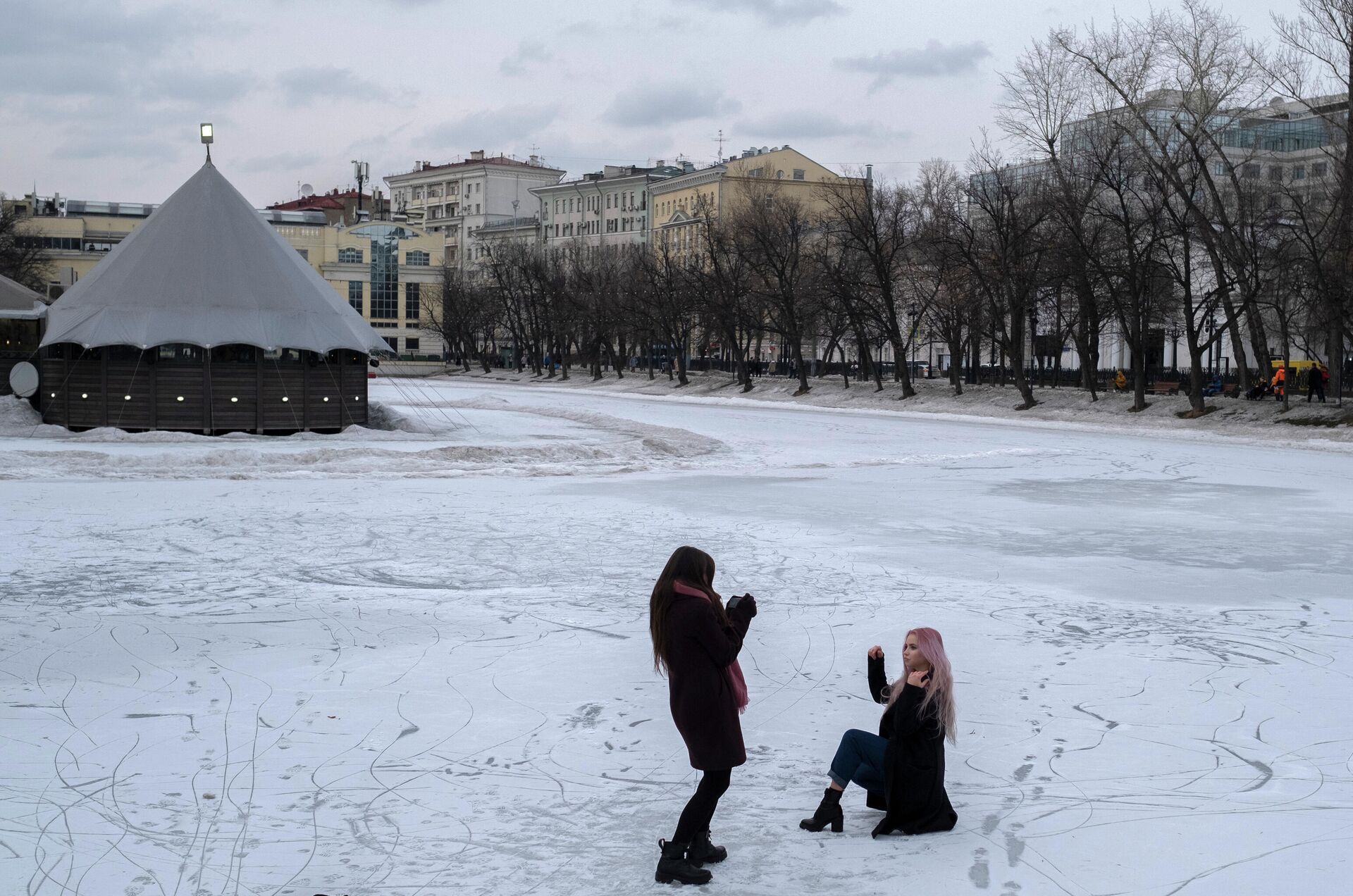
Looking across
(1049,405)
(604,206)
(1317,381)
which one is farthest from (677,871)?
(604,206)

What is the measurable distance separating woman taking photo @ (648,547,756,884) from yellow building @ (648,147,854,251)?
111m

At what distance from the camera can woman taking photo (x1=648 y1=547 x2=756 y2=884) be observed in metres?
5.19

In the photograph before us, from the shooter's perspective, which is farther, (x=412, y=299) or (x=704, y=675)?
(x=412, y=299)

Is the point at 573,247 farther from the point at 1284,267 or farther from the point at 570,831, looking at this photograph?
the point at 570,831

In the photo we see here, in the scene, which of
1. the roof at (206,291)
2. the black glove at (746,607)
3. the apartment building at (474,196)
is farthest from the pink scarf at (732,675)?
the apartment building at (474,196)

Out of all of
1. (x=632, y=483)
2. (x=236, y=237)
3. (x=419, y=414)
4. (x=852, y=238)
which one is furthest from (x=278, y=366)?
(x=852, y=238)

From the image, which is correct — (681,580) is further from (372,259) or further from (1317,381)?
(372,259)

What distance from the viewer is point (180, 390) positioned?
1226 inches

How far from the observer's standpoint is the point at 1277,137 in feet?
266

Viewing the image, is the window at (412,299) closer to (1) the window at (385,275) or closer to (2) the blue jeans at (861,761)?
(1) the window at (385,275)

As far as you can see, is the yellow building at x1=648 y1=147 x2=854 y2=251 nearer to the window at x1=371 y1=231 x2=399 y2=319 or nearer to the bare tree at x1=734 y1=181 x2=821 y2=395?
the window at x1=371 y1=231 x2=399 y2=319

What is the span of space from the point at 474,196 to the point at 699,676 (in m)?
163

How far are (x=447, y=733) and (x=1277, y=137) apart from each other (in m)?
85.1

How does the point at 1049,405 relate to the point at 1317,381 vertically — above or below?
below
